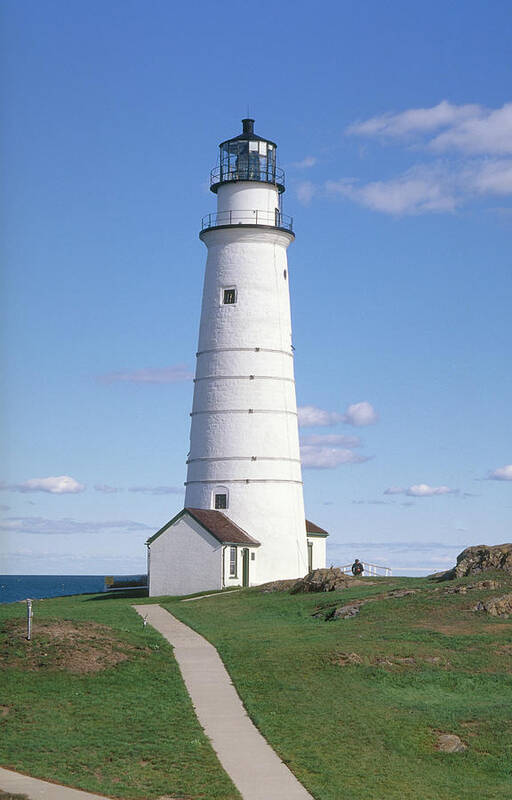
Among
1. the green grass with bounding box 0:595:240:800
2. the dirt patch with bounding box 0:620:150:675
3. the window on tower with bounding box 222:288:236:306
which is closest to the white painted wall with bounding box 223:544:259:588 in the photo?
the window on tower with bounding box 222:288:236:306

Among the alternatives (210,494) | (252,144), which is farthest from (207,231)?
(210,494)

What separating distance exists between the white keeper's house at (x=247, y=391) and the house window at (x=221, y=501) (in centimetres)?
5

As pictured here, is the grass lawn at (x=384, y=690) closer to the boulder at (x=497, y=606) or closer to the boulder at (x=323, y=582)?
the boulder at (x=497, y=606)

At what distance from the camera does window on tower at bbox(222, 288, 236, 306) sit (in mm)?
54625

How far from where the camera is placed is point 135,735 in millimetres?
19578

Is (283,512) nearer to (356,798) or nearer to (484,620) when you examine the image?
(484,620)

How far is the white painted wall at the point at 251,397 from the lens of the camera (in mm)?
53656

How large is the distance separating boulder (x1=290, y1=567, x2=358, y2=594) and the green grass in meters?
16.8

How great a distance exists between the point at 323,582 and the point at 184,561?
9.59m

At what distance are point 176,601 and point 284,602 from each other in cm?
767

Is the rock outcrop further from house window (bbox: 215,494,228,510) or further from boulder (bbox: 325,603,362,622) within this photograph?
house window (bbox: 215,494,228,510)

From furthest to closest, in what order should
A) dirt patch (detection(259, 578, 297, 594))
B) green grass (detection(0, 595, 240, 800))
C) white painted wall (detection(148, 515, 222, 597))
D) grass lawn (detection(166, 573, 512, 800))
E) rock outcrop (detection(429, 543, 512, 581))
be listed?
white painted wall (detection(148, 515, 222, 597))
dirt patch (detection(259, 578, 297, 594))
rock outcrop (detection(429, 543, 512, 581))
grass lawn (detection(166, 573, 512, 800))
green grass (detection(0, 595, 240, 800))

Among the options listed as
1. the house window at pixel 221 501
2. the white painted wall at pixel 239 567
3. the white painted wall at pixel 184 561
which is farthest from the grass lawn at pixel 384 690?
the house window at pixel 221 501

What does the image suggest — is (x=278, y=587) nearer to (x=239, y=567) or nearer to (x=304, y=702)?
(x=239, y=567)
